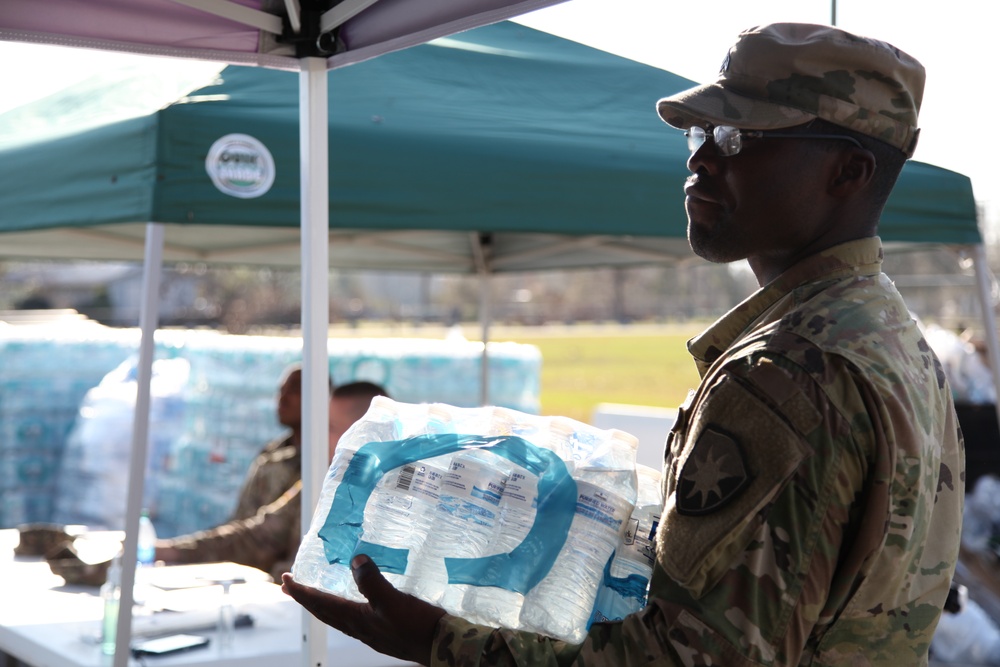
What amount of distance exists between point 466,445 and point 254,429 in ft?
22.8

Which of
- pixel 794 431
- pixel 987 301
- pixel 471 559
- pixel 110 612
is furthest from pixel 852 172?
pixel 987 301

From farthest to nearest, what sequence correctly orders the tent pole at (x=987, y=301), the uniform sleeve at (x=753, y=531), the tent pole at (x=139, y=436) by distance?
1. the tent pole at (x=987, y=301)
2. the tent pole at (x=139, y=436)
3. the uniform sleeve at (x=753, y=531)

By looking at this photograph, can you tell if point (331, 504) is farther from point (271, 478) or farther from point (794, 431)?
point (271, 478)

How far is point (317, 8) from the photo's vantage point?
225cm

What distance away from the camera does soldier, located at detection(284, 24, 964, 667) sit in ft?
3.83

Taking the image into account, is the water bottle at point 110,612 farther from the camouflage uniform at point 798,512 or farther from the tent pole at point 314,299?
the camouflage uniform at point 798,512

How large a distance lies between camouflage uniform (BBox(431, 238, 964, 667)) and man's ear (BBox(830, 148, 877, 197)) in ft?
0.42

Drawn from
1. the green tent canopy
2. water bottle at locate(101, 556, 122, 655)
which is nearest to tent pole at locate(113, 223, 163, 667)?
the green tent canopy

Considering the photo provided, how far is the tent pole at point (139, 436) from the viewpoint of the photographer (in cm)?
276

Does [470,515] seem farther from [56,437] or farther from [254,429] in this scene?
[56,437]

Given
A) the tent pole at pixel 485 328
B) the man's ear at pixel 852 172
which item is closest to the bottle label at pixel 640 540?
the man's ear at pixel 852 172

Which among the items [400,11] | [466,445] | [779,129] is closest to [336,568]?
[466,445]

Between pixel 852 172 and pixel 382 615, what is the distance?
85 centimetres

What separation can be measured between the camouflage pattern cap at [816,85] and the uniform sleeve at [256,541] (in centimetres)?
353
